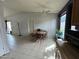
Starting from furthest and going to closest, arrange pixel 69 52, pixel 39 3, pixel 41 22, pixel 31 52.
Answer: pixel 41 22 < pixel 39 3 < pixel 31 52 < pixel 69 52

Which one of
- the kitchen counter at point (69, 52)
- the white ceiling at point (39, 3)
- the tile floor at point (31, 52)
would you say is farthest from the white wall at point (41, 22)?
the kitchen counter at point (69, 52)

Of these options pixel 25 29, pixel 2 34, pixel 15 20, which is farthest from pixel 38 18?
pixel 2 34

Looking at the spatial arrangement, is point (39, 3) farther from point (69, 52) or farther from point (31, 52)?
point (69, 52)

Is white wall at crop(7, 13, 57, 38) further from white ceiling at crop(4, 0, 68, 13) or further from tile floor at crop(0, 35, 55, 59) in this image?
tile floor at crop(0, 35, 55, 59)

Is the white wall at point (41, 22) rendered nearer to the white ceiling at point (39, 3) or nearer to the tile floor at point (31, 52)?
the white ceiling at point (39, 3)

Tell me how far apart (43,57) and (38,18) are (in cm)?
544

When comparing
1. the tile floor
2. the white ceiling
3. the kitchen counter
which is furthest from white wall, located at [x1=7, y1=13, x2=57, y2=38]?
the kitchen counter

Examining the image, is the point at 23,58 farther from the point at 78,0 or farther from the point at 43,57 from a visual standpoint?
the point at 78,0

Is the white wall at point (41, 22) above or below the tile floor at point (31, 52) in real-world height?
above

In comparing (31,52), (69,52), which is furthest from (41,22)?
(69,52)

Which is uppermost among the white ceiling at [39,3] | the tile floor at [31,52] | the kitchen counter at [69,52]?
the white ceiling at [39,3]

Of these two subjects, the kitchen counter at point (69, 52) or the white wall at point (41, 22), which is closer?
the kitchen counter at point (69, 52)

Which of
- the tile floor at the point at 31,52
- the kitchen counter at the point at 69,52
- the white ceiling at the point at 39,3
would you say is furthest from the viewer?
the white ceiling at the point at 39,3

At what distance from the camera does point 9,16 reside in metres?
9.95
